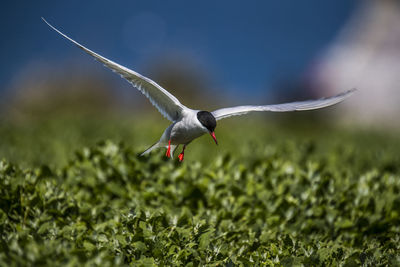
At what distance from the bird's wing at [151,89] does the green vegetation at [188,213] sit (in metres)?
0.87

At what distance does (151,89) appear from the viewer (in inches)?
131

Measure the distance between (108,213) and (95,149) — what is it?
1414 mm

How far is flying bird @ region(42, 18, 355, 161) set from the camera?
301 cm

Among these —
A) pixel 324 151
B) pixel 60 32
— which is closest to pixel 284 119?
pixel 324 151

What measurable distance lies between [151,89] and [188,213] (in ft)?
3.89

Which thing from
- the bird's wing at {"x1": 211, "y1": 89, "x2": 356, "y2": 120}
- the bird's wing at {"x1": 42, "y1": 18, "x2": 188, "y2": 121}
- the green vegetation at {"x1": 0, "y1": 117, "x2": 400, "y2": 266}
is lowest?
the green vegetation at {"x1": 0, "y1": 117, "x2": 400, "y2": 266}

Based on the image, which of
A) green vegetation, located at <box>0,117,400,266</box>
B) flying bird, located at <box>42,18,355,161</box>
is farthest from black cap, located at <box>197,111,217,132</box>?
green vegetation, located at <box>0,117,400,266</box>

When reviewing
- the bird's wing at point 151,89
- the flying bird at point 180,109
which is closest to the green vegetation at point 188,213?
the flying bird at point 180,109

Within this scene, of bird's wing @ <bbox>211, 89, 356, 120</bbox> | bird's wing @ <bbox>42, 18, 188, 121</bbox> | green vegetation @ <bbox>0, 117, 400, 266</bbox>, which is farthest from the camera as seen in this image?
bird's wing @ <bbox>211, 89, 356, 120</bbox>

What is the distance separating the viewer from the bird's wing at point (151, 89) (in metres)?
2.98

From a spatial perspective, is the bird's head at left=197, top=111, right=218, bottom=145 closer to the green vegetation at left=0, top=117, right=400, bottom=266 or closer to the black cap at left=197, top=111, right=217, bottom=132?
the black cap at left=197, top=111, right=217, bottom=132

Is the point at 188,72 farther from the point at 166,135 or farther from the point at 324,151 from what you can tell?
the point at 166,135

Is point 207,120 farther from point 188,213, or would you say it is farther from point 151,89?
point 188,213

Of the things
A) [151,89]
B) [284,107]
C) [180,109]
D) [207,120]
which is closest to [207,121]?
[207,120]
